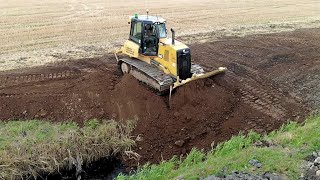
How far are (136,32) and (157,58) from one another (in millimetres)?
1314

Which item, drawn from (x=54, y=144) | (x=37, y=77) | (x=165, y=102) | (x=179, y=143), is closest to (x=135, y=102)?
(x=165, y=102)

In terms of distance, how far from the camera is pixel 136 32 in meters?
14.3

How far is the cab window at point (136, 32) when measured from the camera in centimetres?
1402

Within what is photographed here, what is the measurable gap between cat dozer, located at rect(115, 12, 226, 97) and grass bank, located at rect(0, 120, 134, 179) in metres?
2.09

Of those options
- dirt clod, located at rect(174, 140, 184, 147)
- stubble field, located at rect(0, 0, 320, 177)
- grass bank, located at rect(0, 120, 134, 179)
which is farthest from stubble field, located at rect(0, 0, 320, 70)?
dirt clod, located at rect(174, 140, 184, 147)

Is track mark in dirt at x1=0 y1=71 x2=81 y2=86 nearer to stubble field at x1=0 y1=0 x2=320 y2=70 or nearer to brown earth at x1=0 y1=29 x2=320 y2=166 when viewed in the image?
brown earth at x1=0 y1=29 x2=320 y2=166

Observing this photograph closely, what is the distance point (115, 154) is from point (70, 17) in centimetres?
1549

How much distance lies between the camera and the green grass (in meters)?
9.16

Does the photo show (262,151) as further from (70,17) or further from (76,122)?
(70,17)

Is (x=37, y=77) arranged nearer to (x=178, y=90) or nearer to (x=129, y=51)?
(x=129, y=51)

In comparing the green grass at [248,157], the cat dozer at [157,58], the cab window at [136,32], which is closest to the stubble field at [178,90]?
the cat dozer at [157,58]

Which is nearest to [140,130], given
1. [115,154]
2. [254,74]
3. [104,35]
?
[115,154]

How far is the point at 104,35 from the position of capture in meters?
21.5

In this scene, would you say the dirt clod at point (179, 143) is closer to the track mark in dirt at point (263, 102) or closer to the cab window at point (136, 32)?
the track mark in dirt at point (263, 102)
